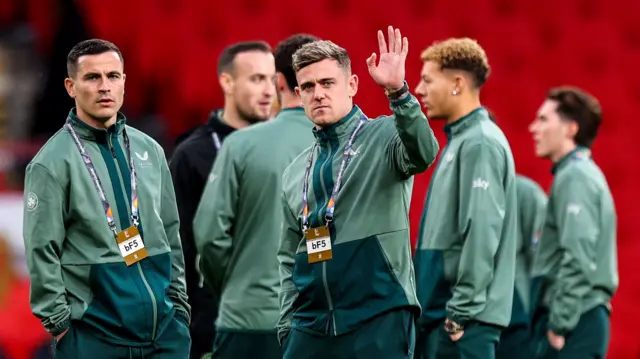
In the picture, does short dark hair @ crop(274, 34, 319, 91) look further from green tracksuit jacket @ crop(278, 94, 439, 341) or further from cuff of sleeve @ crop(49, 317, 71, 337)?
cuff of sleeve @ crop(49, 317, 71, 337)

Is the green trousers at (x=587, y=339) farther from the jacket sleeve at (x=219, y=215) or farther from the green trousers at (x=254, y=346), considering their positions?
the jacket sleeve at (x=219, y=215)

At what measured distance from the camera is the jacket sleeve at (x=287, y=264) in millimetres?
2980

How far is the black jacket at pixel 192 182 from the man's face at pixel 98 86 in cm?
106

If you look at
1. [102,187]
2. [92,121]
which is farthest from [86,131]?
[102,187]

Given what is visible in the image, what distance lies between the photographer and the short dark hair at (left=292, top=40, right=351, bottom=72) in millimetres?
2910

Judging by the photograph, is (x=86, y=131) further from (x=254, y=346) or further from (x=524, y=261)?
(x=524, y=261)

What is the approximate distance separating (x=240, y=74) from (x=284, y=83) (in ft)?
1.81

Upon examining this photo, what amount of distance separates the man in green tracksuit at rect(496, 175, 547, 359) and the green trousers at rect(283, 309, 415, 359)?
1.29 m

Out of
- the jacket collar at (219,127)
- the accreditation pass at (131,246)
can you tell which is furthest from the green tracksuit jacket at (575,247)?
the accreditation pass at (131,246)

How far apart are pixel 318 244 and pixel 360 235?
0.11 m

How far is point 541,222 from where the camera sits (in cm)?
454

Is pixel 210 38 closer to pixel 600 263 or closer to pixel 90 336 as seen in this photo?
pixel 600 263

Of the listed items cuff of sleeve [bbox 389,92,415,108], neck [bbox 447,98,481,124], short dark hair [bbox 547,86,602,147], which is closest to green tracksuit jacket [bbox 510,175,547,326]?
short dark hair [bbox 547,86,602,147]

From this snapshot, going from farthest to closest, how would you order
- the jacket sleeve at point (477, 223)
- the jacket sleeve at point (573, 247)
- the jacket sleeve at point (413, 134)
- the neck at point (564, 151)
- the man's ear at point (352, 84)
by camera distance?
1. the neck at point (564, 151)
2. the jacket sleeve at point (573, 247)
3. the jacket sleeve at point (477, 223)
4. the man's ear at point (352, 84)
5. the jacket sleeve at point (413, 134)
